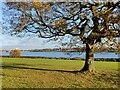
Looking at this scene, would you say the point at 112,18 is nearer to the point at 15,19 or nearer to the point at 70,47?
the point at 70,47

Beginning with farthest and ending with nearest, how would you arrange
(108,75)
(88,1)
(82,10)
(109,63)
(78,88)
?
(109,63) → (108,75) → (82,10) → (88,1) → (78,88)

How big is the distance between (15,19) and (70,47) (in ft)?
10.4

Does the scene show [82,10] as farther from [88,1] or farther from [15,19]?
[15,19]

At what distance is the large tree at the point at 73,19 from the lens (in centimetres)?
1062

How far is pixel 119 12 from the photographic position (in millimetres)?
10977

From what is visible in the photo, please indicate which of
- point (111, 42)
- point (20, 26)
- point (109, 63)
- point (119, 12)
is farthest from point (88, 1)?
point (109, 63)

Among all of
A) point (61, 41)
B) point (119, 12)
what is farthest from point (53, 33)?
point (119, 12)

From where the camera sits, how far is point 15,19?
466 inches

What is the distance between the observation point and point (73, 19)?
Result: 1146cm

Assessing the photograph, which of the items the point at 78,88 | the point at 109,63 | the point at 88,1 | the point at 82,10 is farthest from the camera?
the point at 109,63

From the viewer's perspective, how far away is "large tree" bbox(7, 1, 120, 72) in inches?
418

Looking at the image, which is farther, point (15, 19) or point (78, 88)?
point (15, 19)

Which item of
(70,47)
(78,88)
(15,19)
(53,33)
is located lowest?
(78,88)

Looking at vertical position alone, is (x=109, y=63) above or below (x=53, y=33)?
below
